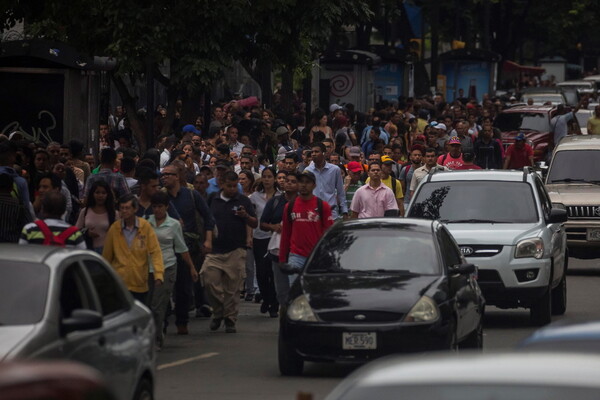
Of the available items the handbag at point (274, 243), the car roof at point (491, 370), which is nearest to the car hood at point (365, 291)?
the handbag at point (274, 243)

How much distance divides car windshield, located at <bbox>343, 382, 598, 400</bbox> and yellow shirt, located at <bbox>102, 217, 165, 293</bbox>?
822 centimetres

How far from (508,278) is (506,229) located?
1.98 ft

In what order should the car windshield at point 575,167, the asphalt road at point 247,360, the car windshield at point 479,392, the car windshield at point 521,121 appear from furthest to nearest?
1. the car windshield at point 521,121
2. the car windshield at point 575,167
3. the asphalt road at point 247,360
4. the car windshield at point 479,392

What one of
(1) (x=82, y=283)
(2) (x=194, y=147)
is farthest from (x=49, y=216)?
(2) (x=194, y=147)

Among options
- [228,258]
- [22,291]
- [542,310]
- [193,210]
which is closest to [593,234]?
[542,310]

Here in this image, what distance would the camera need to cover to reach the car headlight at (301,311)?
12.2 metres

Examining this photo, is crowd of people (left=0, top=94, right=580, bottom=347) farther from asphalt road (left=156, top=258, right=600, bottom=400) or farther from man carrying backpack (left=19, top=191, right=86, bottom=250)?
asphalt road (left=156, top=258, right=600, bottom=400)

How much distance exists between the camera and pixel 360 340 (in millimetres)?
12023

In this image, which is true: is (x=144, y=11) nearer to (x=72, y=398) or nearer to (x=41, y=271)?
(x=41, y=271)

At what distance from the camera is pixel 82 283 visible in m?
8.38

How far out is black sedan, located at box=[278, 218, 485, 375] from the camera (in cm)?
1205

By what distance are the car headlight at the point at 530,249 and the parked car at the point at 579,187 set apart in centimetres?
579

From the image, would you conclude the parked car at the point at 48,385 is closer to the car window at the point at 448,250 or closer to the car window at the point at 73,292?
the car window at the point at 73,292

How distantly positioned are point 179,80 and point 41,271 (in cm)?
1599
